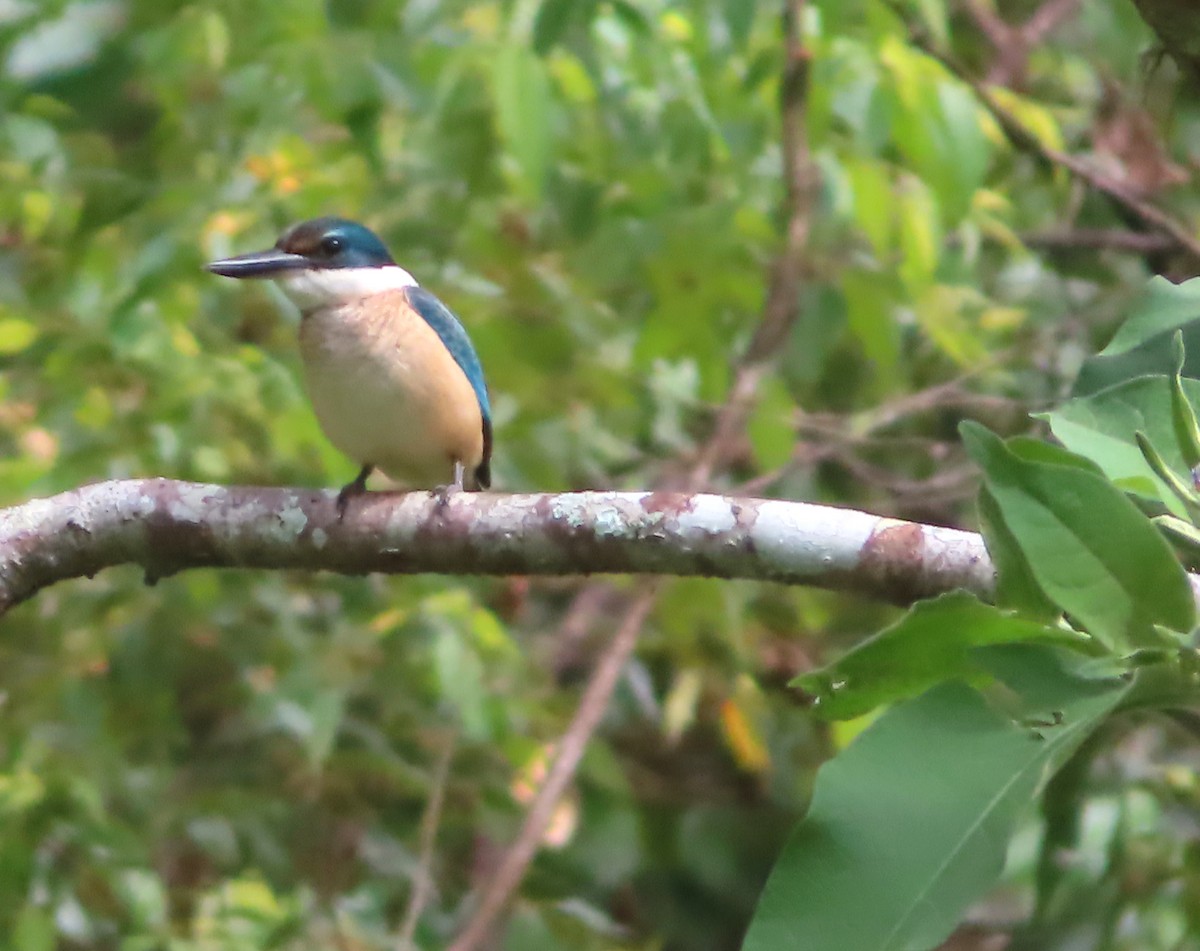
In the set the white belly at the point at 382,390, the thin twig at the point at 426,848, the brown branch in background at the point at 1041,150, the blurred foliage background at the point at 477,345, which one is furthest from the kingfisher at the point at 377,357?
the brown branch in background at the point at 1041,150

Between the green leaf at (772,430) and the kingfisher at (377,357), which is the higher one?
the kingfisher at (377,357)

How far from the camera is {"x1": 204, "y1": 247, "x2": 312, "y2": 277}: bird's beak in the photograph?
274 centimetres

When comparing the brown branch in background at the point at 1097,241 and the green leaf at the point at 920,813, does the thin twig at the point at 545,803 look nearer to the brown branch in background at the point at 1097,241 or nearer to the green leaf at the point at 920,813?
the brown branch in background at the point at 1097,241

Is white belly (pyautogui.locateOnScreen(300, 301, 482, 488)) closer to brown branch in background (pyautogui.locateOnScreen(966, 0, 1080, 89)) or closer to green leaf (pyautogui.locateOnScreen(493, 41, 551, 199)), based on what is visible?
green leaf (pyautogui.locateOnScreen(493, 41, 551, 199))

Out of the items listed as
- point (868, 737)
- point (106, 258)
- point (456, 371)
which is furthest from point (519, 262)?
point (868, 737)

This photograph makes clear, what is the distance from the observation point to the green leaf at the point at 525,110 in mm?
2553

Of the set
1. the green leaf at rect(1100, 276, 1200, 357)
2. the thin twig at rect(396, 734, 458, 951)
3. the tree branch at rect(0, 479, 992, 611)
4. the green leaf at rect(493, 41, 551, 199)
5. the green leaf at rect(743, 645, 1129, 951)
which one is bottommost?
the thin twig at rect(396, 734, 458, 951)

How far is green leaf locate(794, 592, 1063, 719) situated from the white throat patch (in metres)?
2.06

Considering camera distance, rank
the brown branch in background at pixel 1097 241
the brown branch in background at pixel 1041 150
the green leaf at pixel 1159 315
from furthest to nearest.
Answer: the brown branch in background at pixel 1097 241, the brown branch in background at pixel 1041 150, the green leaf at pixel 1159 315

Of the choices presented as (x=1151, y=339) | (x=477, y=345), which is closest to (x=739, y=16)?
(x=477, y=345)

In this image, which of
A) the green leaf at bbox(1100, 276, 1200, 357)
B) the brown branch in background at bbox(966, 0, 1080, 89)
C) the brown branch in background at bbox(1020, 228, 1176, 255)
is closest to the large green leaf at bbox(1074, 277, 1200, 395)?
A: the green leaf at bbox(1100, 276, 1200, 357)

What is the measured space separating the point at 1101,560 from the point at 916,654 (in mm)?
161

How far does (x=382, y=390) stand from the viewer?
2.72 m

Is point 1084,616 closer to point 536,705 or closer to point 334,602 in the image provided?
point 536,705
